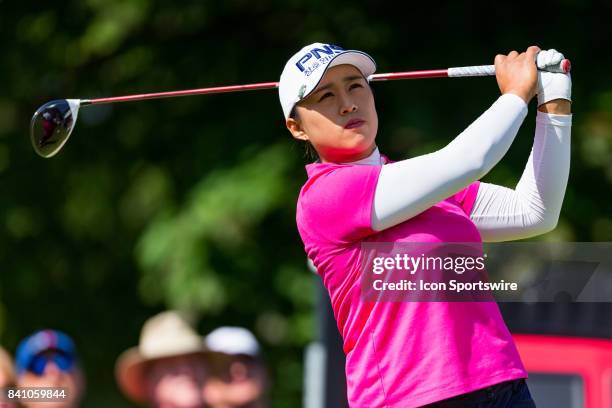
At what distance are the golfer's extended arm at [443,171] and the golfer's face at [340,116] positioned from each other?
0.46ft

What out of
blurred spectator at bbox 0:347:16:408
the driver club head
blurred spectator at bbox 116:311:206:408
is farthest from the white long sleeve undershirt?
blurred spectator at bbox 116:311:206:408

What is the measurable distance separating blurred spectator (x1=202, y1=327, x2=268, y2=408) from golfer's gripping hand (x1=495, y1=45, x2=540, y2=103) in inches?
89.4

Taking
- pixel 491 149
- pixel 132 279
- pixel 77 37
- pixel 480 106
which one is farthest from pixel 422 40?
pixel 491 149

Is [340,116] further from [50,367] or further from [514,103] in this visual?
[50,367]

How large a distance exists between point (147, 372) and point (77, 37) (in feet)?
10.1

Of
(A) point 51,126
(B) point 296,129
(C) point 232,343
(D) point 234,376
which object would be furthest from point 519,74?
(C) point 232,343

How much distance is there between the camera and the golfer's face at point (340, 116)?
2.29 meters

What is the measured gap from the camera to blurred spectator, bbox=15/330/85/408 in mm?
4047

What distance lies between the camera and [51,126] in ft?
9.64

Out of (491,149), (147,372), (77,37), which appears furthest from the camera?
(77,37)

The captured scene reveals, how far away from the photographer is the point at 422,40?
6.39 meters

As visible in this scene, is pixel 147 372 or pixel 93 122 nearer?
pixel 147 372

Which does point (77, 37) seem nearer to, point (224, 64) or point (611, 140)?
point (224, 64)

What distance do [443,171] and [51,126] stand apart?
1199mm
